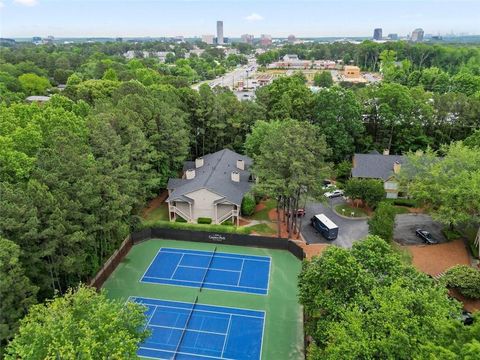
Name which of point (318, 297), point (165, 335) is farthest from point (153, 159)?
point (318, 297)

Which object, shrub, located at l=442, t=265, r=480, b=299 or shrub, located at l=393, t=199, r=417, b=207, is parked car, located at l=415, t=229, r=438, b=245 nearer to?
shrub, located at l=393, t=199, r=417, b=207

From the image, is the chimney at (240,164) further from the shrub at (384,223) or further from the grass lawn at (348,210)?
the shrub at (384,223)

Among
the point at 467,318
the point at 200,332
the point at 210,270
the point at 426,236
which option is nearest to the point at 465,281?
the point at 467,318

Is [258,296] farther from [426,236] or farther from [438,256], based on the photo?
[426,236]

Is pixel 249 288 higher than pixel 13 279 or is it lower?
lower

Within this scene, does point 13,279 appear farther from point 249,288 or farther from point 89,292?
point 249,288

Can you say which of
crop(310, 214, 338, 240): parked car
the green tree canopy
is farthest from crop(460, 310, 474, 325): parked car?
the green tree canopy
